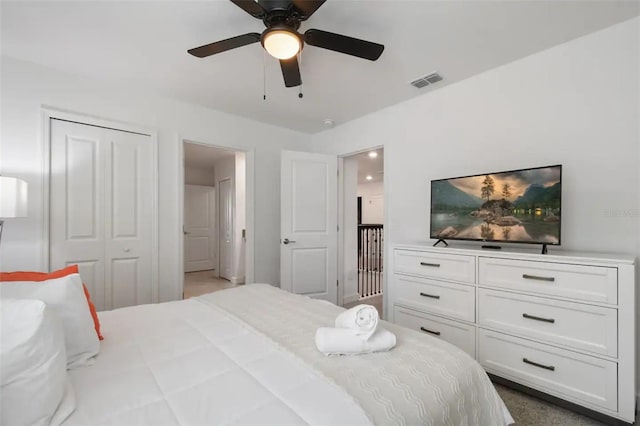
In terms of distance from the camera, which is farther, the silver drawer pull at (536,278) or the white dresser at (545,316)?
the silver drawer pull at (536,278)

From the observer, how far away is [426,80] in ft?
9.18

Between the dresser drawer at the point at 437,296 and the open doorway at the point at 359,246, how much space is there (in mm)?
1212

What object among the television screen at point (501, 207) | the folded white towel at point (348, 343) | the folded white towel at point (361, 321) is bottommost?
the folded white towel at point (348, 343)

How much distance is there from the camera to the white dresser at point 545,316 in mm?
1695

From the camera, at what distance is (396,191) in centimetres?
343

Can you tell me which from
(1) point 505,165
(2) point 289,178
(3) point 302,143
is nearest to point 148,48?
(2) point 289,178

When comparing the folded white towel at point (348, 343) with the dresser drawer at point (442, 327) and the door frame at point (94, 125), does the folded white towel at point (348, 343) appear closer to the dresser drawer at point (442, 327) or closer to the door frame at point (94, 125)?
the dresser drawer at point (442, 327)

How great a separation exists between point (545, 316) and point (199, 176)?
6.64 metres

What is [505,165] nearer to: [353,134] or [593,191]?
[593,191]

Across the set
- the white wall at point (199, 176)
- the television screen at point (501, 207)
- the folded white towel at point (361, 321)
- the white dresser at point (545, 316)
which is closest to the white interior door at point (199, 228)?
the white wall at point (199, 176)

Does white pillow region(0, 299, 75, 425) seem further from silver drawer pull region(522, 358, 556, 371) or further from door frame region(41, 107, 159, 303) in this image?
silver drawer pull region(522, 358, 556, 371)

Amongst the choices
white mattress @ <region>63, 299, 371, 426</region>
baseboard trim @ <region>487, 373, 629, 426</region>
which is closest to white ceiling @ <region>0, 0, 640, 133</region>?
white mattress @ <region>63, 299, 371, 426</region>

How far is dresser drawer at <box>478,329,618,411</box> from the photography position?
174 cm

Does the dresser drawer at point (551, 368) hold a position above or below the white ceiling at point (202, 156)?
below
